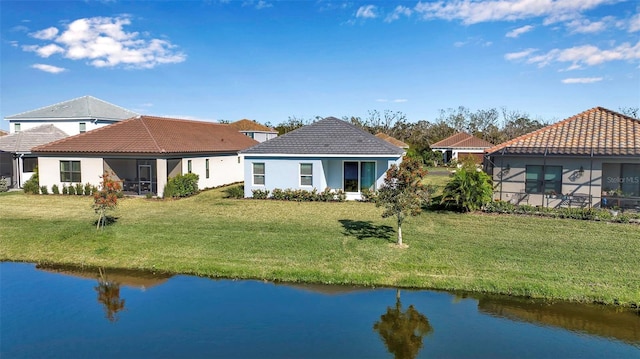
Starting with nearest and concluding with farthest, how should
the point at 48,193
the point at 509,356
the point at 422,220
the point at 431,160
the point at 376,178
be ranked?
the point at 509,356
the point at 422,220
the point at 376,178
the point at 48,193
the point at 431,160

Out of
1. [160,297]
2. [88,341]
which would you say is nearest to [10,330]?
[88,341]

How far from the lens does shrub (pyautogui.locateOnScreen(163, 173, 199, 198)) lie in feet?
80.6

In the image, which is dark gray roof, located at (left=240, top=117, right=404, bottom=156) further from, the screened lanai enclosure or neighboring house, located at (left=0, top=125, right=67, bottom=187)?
neighboring house, located at (left=0, top=125, right=67, bottom=187)

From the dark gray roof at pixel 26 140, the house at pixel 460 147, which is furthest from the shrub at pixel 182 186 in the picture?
the house at pixel 460 147

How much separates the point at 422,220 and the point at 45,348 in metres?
13.6

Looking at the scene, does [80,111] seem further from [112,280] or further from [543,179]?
[543,179]

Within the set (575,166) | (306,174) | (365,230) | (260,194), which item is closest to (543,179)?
(575,166)

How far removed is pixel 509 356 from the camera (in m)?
8.04

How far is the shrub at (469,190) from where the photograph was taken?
19.3 metres

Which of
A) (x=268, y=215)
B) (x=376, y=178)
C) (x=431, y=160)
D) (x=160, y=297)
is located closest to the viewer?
(x=160, y=297)

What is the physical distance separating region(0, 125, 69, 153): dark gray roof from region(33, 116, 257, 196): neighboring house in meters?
4.00

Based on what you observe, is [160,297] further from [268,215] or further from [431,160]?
[431,160]

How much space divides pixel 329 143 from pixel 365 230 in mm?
9548

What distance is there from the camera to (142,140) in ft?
85.4
